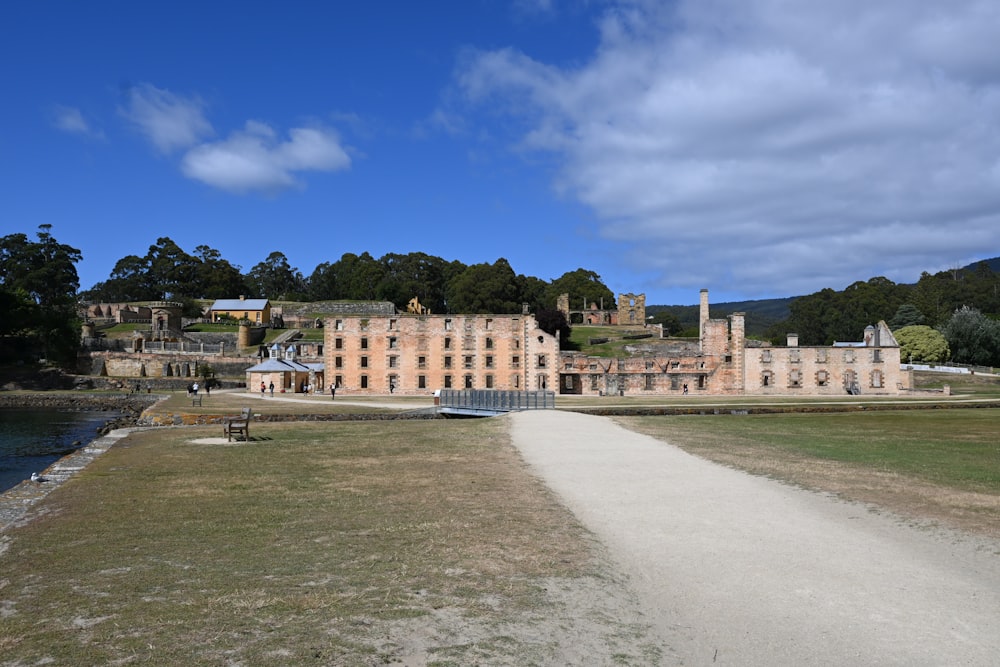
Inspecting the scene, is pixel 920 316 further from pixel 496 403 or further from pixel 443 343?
pixel 496 403

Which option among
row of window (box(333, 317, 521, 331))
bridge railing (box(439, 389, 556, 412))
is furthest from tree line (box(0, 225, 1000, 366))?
bridge railing (box(439, 389, 556, 412))

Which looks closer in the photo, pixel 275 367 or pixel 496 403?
pixel 496 403

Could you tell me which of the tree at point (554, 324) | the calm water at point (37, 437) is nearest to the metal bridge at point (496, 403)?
the calm water at point (37, 437)

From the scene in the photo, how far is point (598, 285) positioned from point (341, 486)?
431ft

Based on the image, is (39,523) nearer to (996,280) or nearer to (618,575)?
(618,575)

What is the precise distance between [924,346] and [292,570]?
317 feet

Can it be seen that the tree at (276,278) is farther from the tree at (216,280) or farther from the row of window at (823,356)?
the row of window at (823,356)

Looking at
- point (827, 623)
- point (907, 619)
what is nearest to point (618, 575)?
point (827, 623)

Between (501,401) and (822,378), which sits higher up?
(822,378)

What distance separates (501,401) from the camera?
144 ft

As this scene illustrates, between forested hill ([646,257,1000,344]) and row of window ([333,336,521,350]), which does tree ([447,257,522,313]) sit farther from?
row of window ([333,336,521,350])

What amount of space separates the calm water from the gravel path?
18435 mm

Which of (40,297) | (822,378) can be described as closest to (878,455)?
(822,378)

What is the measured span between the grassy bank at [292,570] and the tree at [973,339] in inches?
3553
